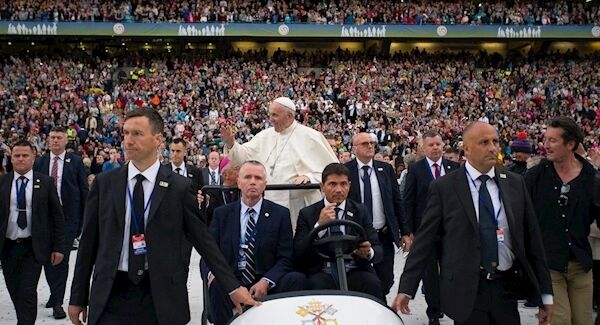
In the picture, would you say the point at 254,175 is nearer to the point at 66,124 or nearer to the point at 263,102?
the point at 66,124

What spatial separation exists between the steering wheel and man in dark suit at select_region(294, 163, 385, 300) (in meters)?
0.08

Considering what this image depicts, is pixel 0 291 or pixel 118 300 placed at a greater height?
pixel 118 300

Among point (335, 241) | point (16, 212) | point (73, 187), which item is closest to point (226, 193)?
point (335, 241)

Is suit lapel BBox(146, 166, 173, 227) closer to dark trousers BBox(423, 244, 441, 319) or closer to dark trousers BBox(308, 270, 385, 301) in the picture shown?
dark trousers BBox(308, 270, 385, 301)

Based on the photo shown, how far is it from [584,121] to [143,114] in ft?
97.7

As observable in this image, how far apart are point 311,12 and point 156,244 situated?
119ft

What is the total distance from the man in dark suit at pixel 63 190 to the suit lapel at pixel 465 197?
5.04 m

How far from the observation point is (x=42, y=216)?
22.2 feet

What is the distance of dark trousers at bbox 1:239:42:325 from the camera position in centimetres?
619

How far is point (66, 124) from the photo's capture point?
26.6 m

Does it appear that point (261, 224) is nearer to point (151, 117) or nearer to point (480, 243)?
point (151, 117)

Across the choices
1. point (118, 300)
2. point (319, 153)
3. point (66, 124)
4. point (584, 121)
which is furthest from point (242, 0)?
point (118, 300)

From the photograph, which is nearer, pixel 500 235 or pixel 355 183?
pixel 500 235

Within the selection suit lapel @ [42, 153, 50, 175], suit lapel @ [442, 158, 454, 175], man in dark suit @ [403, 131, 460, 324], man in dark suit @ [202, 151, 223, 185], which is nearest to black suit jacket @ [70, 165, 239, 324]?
man in dark suit @ [403, 131, 460, 324]
